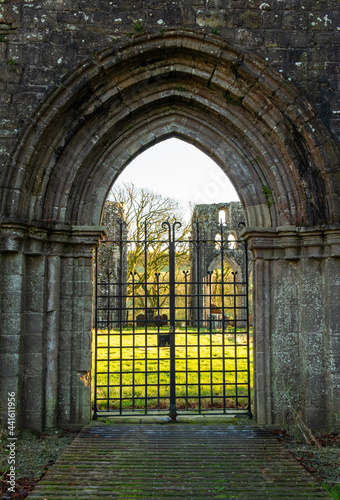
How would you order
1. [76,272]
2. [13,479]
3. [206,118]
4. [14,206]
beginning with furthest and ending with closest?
[206,118]
[76,272]
[14,206]
[13,479]

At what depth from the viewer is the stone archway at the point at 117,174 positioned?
16.2ft

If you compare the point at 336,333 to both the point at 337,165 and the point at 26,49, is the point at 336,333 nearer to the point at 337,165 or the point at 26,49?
the point at 337,165

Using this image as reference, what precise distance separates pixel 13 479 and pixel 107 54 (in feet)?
14.8

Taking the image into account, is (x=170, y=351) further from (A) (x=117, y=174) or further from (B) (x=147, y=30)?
(B) (x=147, y=30)

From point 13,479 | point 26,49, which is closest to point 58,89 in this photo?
point 26,49

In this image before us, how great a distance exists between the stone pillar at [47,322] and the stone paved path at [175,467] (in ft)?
1.77

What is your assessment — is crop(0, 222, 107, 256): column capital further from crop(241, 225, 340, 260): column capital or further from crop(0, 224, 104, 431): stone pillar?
crop(241, 225, 340, 260): column capital

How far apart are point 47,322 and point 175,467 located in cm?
221

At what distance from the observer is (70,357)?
5094mm

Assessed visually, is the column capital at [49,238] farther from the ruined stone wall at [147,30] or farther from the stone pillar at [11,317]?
the ruined stone wall at [147,30]

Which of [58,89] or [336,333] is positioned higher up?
[58,89]

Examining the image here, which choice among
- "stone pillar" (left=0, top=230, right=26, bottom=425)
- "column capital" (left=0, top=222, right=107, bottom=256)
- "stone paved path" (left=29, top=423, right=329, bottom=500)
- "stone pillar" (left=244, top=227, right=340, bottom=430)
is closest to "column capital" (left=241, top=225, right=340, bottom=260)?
"stone pillar" (left=244, top=227, right=340, bottom=430)

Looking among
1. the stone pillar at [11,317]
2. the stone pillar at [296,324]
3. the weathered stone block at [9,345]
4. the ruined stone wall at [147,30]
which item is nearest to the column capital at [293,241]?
the stone pillar at [296,324]

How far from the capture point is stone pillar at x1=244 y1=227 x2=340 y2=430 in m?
4.93
